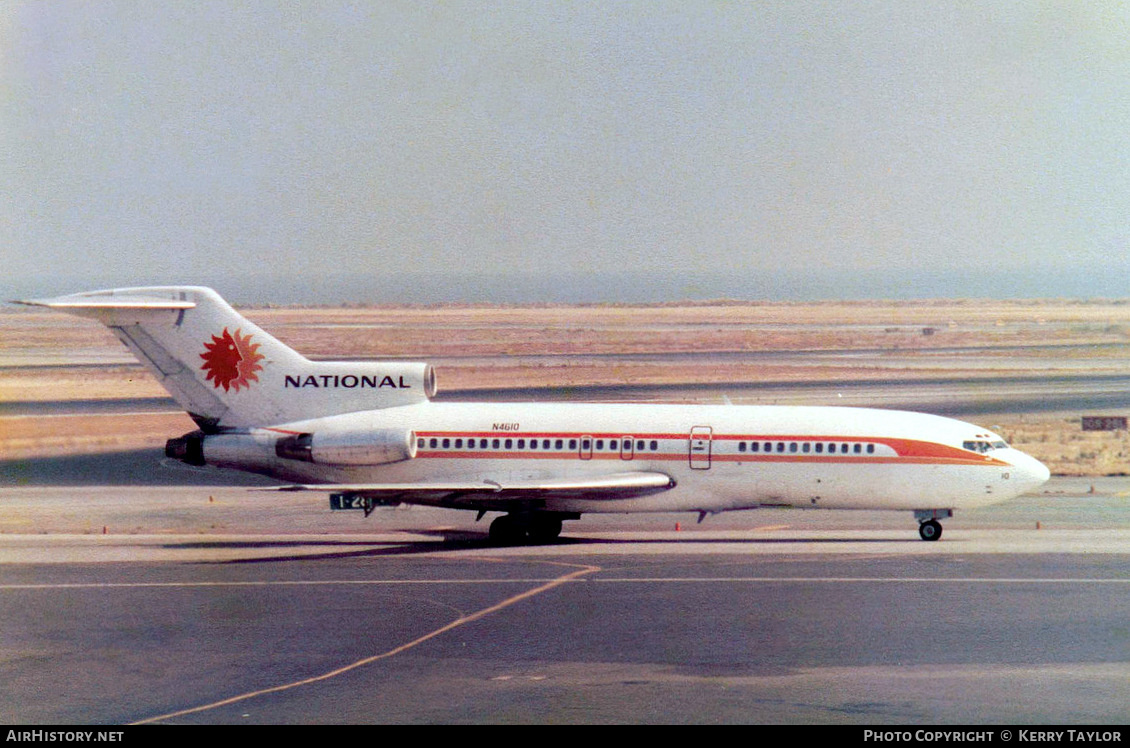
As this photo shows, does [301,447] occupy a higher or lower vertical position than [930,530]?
higher

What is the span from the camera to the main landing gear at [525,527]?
114ft

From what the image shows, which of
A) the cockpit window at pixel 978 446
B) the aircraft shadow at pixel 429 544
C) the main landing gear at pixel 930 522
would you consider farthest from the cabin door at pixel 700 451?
the cockpit window at pixel 978 446

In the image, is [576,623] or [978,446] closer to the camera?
[576,623]

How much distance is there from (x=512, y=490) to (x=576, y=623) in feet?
33.3

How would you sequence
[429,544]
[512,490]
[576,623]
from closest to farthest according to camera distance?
1. [576,623]
2. [512,490]
3. [429,544]

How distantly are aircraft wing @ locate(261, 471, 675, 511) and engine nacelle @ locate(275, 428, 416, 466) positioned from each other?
780 millimetres

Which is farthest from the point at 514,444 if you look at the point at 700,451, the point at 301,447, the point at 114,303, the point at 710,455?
the point at 114,303

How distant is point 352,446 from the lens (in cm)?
3456

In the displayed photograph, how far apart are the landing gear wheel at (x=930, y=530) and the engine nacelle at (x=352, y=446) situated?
12224mm

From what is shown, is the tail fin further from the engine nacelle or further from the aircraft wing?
the aircraft wing


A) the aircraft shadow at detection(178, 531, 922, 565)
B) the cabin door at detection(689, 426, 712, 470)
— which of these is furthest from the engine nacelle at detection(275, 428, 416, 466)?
the cabin door at detection(689, 426, 712, 470)

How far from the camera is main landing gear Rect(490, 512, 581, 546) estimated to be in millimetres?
34719

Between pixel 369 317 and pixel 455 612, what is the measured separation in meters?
A: 155

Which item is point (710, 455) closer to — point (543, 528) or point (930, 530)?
point (543, 528)
